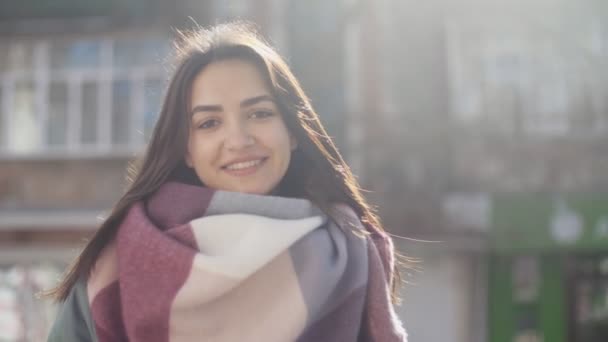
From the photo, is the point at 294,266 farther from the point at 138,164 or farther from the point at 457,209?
the point at 457,209

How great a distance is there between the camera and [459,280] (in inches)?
339

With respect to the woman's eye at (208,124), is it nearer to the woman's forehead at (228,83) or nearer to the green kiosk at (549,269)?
the woman's forehead at (228,83)

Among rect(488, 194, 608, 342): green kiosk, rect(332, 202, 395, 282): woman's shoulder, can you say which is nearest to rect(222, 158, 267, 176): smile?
rect(332, 202, 395, 282): woman's shoulder

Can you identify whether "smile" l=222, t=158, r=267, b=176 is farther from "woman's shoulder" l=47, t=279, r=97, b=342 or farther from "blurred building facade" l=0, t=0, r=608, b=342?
"blurred building facade" l=0, t=0, r=608, b=342

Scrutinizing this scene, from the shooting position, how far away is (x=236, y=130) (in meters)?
1.92

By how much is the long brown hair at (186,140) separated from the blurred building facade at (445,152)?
646 centimetres

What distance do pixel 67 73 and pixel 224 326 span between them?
28.9ft

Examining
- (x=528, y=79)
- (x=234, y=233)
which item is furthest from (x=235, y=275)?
(x=528, y=79)

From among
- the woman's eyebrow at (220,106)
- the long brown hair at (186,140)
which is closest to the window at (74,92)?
the long brown hair at (186,140)

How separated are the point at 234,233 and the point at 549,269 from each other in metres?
7.75

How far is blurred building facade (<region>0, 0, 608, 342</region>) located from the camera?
28.3ft

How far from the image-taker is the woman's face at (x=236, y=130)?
1.94 meters

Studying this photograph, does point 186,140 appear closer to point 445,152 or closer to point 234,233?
point 234,233

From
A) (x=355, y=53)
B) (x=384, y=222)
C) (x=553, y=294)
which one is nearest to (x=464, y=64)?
(x=355, y=53)
